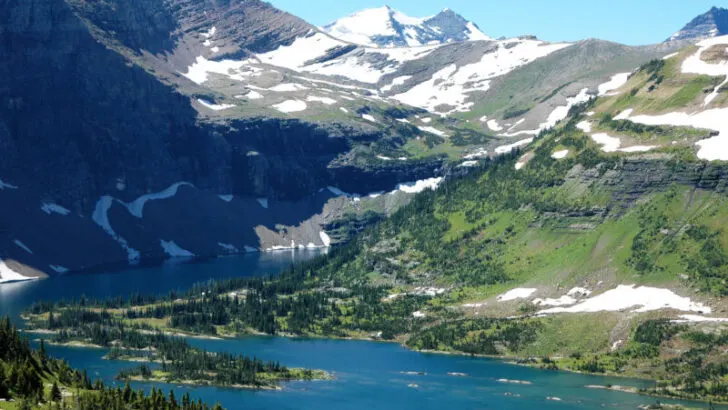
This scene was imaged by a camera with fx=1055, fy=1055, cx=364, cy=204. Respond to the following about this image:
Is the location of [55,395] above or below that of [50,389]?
below

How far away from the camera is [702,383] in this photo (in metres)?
181

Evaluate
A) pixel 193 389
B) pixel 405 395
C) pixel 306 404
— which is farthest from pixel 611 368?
pixel 193 389

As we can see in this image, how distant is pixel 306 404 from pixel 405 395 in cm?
1934

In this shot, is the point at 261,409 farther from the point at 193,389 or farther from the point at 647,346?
the point at 647,346

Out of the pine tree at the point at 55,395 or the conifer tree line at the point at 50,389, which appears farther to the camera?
the pine tree at the point at 55,395

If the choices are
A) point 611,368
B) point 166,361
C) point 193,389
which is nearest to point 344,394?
point 193,389

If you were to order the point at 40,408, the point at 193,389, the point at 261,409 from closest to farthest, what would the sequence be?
the point at 40,408, the point at 261,409, the point at 193,389

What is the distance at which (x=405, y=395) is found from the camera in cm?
17912

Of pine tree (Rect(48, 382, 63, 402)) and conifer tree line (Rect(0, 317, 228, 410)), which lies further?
pine tree (Rect(48, 382, 63, 402))

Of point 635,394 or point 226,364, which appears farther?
point 226,364

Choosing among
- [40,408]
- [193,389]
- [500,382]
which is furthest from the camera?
[500,382]

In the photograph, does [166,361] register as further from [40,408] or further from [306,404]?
[40,408]

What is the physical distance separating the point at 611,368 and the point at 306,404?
207ft

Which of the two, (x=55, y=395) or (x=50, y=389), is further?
(x=50, y=389)
